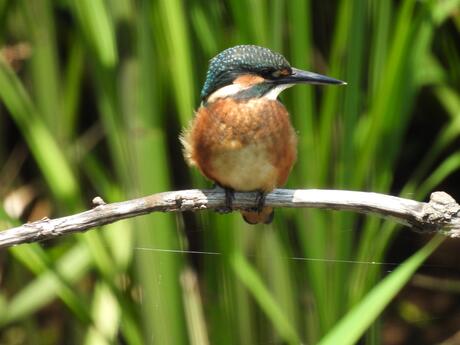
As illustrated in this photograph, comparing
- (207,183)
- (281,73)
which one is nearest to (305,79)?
(281,73)

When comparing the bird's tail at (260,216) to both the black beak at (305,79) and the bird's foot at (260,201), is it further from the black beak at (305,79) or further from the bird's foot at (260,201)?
the black beak at (305,79)

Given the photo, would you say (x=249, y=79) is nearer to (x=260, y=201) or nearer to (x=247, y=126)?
(x=247, y=126)

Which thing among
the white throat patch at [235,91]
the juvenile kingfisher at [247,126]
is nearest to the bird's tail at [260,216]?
the juvenile kingfisher at [247,126]

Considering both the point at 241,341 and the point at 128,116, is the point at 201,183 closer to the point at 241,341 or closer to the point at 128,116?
the point at 128,116

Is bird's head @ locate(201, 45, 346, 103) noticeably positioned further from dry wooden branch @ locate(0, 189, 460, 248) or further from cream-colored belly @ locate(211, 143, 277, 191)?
dry wooden branch @ locate(0, 189, 460, 248)

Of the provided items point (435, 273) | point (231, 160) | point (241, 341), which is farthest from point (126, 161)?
point (435, 273)

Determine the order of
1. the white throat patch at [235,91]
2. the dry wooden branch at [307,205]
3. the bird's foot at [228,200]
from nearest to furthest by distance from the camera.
A: the dry wooden branch at [307,205] → the bird's foot at [228,200] → the white throat patch at [235,91]

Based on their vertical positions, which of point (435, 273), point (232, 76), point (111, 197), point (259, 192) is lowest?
point (435, 273)
